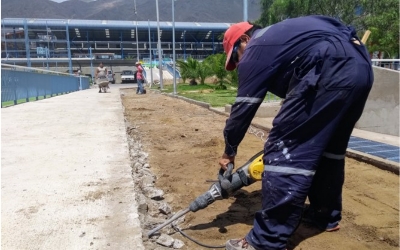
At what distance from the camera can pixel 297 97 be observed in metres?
2.31

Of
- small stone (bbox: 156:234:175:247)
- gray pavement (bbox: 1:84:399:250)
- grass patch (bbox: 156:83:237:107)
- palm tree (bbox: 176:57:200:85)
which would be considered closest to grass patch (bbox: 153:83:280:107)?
grass patch (bbox: 156:83:237:107)

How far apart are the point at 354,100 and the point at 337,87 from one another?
17 cm

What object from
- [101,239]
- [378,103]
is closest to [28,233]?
[101,239]

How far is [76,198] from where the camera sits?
10.9 feet

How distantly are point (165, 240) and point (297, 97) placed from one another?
1.33 meters

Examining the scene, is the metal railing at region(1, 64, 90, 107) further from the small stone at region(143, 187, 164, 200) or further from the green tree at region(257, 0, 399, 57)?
the green tree at region(257, 0, 399, 57)

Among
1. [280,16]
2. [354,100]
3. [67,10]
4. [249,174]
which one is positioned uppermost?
[67,10]

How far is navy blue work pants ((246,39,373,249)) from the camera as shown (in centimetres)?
228

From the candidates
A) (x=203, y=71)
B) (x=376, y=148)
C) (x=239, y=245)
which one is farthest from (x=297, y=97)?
(x=203, y=71)

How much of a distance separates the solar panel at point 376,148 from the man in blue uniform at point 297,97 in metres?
2.65

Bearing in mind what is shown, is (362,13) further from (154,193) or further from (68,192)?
(68,192)

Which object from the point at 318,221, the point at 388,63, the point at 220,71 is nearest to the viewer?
the point at 318,221

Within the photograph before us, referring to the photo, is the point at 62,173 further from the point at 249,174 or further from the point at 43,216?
the point at 249,174

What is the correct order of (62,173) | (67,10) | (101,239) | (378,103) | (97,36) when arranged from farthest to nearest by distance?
1. (67,10)
2. (97,36)
3. (378,103)
4. (62,173)
5. (101,239)
